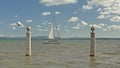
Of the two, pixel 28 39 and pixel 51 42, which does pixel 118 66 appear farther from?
pixel 51 42

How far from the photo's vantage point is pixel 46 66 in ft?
94.1

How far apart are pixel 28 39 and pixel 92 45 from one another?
268 inches

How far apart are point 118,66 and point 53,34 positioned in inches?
2906

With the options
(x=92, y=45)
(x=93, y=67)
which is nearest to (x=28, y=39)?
(x=92, y=45)

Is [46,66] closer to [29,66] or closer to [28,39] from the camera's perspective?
[29,66]

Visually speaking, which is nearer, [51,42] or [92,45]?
[92,45]

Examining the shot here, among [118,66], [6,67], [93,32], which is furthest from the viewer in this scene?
[93,32]

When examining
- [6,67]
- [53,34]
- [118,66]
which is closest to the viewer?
[6,67]

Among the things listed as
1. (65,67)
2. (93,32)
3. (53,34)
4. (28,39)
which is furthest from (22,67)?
(53,34)

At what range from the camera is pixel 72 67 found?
A: 2834 centimetres

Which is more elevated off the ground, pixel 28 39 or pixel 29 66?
pixel 28 39

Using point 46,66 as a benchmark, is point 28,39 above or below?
above

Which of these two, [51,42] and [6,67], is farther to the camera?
[51,42]

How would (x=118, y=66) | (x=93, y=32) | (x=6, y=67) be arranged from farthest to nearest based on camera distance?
(x=93, y=32) → (x=118, y=66) → (x=6, y=67)
